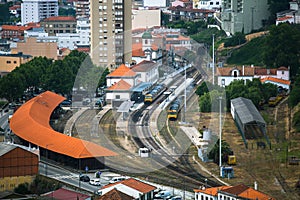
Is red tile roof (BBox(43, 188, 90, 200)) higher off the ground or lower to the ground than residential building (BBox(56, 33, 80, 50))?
lower

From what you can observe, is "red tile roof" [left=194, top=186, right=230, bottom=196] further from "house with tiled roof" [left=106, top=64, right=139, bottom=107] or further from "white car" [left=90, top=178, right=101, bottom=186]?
"house with tiled roof" [left=106, top=64, right=139, bottom=107]

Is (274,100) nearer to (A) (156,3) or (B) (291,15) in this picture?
(B) (291,15)

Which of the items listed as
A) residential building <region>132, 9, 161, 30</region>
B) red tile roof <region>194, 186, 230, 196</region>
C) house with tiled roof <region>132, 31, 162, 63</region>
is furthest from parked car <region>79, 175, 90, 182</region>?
residential building <region>132, 9, 161, 30</region>

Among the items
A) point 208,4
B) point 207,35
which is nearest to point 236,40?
point 207,35

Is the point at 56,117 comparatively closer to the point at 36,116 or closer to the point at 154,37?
the point at 36,116

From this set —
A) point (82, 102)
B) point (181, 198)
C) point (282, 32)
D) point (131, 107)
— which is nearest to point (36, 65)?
point (82, 102)

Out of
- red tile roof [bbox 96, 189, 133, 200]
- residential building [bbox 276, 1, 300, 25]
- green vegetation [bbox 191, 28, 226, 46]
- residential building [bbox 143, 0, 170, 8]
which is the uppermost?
residential building [bbox 276, 1, 300, 25]
